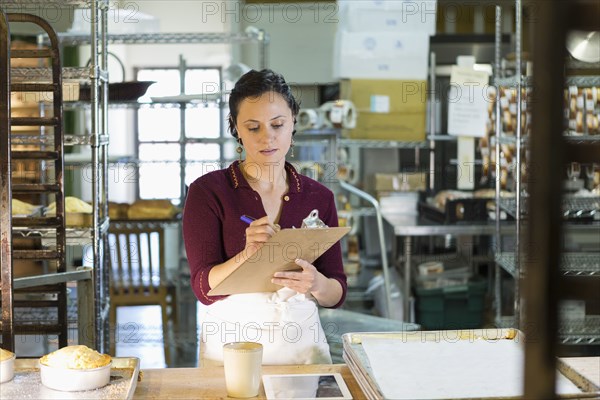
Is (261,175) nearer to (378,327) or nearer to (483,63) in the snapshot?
(378,327)

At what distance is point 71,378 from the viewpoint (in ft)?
5.01

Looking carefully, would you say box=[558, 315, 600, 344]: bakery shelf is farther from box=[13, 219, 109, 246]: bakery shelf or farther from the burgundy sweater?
box=[13, 219, 109, 246]: bakery shelf

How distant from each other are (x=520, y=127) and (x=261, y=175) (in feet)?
7.13

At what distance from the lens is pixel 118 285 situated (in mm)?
5090

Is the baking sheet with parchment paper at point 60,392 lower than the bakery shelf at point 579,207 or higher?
lower

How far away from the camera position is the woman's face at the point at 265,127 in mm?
2387

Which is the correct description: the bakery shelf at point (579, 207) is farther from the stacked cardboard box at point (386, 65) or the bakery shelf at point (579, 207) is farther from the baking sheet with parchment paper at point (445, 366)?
the baking sheet with parchment paper at point (445, 366)

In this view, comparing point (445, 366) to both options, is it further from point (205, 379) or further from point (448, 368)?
point (205, 379)

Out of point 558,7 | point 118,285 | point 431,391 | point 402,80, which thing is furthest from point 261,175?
point 402,80

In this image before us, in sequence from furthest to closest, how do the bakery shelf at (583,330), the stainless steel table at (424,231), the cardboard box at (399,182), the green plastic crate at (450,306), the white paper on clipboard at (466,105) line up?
the cardboard box at (399,182) < the white paper on clipboard at (466,105) < the green plastic crate at (450,306) < the stainless steel table at (424,231) < the bakery shelf at (583,330)

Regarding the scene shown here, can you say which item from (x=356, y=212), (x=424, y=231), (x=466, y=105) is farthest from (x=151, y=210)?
(x=466, y=105)

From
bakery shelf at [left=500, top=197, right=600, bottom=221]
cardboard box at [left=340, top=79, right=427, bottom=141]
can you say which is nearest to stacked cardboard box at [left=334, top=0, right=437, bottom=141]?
cardboard box at [left=340, top=79, right=427, bottom=141]

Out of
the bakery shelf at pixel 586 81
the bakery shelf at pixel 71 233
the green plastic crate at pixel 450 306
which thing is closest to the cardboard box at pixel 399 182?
the green plastic crate at pixel 450 306

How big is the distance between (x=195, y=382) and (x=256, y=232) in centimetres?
50
